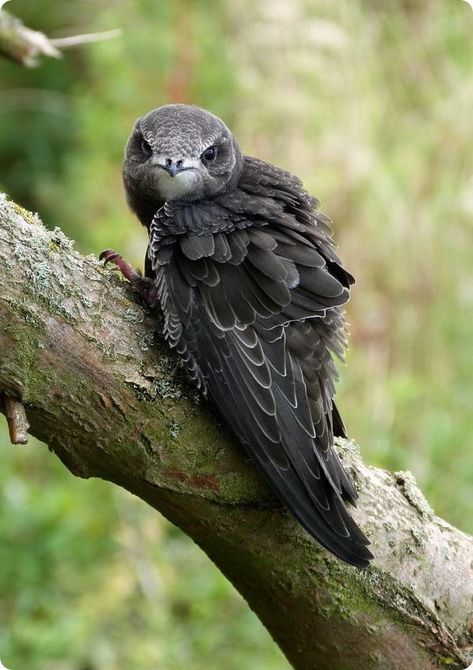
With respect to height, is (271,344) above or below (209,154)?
below

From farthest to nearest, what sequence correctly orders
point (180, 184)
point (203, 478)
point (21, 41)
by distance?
point (21, 41) < point (180, 184) < point (203, 478)

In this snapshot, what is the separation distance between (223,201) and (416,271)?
252cm

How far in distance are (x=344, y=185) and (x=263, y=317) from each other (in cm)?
265

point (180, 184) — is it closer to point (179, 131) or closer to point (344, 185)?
point (179, 131)

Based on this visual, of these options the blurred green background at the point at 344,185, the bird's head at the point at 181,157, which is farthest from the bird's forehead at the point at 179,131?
the blurred green background at the point at 344,185

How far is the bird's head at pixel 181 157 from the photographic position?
245cm

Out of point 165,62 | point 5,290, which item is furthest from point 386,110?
point 5,290

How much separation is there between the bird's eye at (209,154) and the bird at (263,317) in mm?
59

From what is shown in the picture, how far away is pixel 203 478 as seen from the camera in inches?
77.8

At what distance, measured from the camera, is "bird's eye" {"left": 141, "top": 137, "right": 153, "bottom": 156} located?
2.56 meters

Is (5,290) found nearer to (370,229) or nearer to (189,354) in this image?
(189,354)

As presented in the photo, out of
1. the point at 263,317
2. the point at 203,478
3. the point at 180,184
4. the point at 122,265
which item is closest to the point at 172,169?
the point at 180,184

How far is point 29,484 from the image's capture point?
175 inches

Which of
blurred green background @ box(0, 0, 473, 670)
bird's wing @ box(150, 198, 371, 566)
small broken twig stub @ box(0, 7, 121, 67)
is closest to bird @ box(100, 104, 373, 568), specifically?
bird's wing @ box(150, 198, 371, 566)
